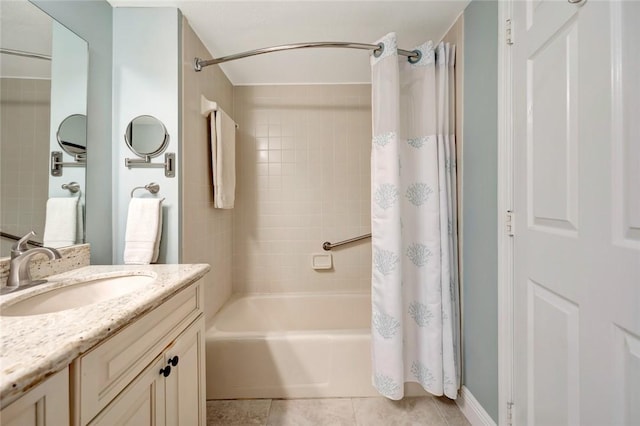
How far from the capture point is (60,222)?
1137mm

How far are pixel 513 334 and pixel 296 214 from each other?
170 cm

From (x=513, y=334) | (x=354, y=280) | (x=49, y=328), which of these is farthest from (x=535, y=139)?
(x=354, y=280)

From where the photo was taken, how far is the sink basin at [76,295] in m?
0.80

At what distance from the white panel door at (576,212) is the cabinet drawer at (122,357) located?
4.14ft

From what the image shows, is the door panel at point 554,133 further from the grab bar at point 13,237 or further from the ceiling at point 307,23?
the grab bar at point 13,237

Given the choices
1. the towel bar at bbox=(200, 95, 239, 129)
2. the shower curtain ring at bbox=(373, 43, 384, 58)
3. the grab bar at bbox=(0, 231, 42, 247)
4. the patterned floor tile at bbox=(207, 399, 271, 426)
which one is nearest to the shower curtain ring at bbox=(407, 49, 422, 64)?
the shower curtain ring at bbox=(373, 43, 384, 58)

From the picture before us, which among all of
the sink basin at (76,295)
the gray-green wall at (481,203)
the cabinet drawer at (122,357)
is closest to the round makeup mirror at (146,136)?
the sink basin at (76,295)

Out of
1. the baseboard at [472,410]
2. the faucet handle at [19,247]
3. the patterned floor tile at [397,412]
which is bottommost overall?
the patterned floor tile at [397,412]

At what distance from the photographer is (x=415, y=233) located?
4.81 feet

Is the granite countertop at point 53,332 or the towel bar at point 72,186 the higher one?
the towel bar at point 72,186

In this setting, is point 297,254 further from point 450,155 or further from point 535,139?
point 535,139

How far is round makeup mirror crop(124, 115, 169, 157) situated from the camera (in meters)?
1.39

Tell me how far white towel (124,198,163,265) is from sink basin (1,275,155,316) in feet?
0.91

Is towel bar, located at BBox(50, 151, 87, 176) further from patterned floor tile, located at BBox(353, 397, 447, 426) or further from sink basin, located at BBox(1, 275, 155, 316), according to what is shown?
Result: patterned floor tile, located at BBox(353, 397, 447, 426)
